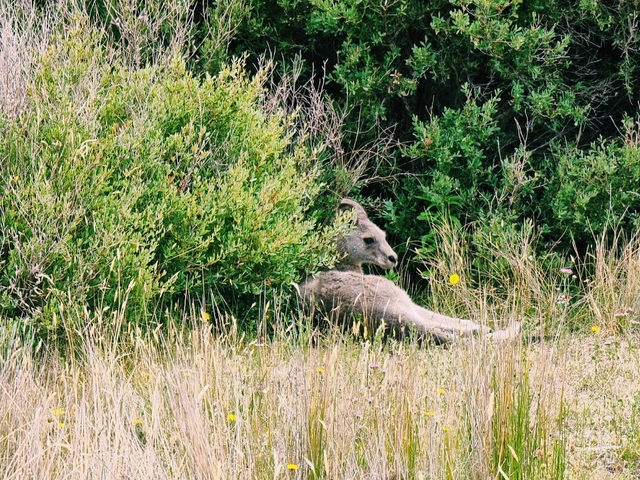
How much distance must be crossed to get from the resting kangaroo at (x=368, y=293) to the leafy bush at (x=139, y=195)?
0.78ft

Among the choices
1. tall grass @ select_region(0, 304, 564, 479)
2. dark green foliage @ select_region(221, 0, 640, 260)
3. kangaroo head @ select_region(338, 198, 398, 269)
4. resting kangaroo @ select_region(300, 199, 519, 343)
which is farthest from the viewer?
dark green foliage @ select_region(221, 0, 640, 260)

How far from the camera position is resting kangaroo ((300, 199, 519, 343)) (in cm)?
713

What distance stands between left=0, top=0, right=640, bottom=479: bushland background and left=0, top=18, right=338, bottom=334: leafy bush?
1.1 inches

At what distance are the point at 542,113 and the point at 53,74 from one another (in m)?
5.00

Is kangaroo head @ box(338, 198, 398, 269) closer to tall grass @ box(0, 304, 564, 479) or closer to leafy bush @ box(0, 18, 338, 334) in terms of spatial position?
leafy bush @ box(0, 18, 338, 334)

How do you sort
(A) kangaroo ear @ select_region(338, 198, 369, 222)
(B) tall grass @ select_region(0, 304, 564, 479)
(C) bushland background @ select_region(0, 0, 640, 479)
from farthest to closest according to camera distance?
1. (A) kangaroo ear @ select_region(338, 198, 369, 222)
2. (C) bushland background @ select_region(0, 0, 640, 479)
3. (B) tall grass @ select_region(0, 304, 564, 479)

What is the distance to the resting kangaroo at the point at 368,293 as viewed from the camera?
23.4 ft

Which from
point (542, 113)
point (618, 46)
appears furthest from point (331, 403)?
point (618, 46)

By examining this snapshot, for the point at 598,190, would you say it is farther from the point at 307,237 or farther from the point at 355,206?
the point at 307,237

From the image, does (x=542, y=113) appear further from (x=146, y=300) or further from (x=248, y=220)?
(x=146, y=300)

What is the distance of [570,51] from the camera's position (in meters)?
9.88

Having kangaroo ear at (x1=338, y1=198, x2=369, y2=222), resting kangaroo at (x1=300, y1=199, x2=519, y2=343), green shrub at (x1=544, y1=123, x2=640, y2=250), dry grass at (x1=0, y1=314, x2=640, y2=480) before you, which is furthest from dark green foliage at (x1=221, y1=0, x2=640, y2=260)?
dry grass at (x1=0, y1=314, x2=640, y2=480)

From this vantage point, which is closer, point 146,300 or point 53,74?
point 146,300

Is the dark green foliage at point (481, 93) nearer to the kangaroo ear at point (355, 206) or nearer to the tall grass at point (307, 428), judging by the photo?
the kangaroo ear at point (355, 206)
